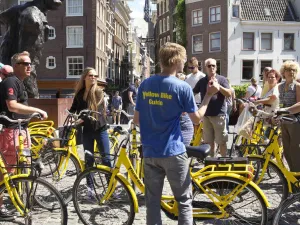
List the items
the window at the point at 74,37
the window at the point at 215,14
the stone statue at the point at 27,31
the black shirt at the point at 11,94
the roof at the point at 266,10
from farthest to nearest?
1. the roof at the point at 266,10
2. the window at the point at 215,14
3. the window at the point at 74,37
4. the stone statue at the point at 27,31
5. the black shirt at the point at 11,94

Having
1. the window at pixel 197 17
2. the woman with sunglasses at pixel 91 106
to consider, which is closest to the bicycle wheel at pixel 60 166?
the woman with sunglasses at pixel 91 106

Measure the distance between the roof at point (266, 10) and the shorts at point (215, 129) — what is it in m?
32.2

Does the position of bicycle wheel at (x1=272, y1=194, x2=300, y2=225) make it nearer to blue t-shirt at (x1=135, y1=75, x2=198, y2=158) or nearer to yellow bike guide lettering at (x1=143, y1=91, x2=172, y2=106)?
blue t-shirt at (x1=135, y1=75, x2=198, y2=158)

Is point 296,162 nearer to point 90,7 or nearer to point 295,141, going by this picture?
point 295,141

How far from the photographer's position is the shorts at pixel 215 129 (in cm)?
659

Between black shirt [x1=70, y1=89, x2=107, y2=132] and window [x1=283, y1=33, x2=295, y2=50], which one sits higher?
window [x1=283, y1=33, x2=295, y2=50]

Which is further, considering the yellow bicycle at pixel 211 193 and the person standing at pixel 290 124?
the person standing at pixel 290 124

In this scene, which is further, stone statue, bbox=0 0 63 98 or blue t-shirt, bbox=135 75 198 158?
stone statue, bbox=0 0 63 98

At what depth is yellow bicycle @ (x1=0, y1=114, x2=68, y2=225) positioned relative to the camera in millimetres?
3934

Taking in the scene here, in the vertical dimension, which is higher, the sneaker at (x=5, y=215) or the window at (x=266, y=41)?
the window at (x=266, y=41)

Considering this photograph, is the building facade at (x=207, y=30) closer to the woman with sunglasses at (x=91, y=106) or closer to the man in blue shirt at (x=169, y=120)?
the woman with sunglasses at (x=91, y=106)

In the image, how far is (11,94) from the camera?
4.39 metres

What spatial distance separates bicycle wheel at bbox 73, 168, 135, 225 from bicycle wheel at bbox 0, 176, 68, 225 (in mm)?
322

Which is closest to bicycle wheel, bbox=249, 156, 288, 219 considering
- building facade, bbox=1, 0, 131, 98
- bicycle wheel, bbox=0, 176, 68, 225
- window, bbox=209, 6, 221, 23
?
bicycle wheel, bbox=0, 176, 68, 225
